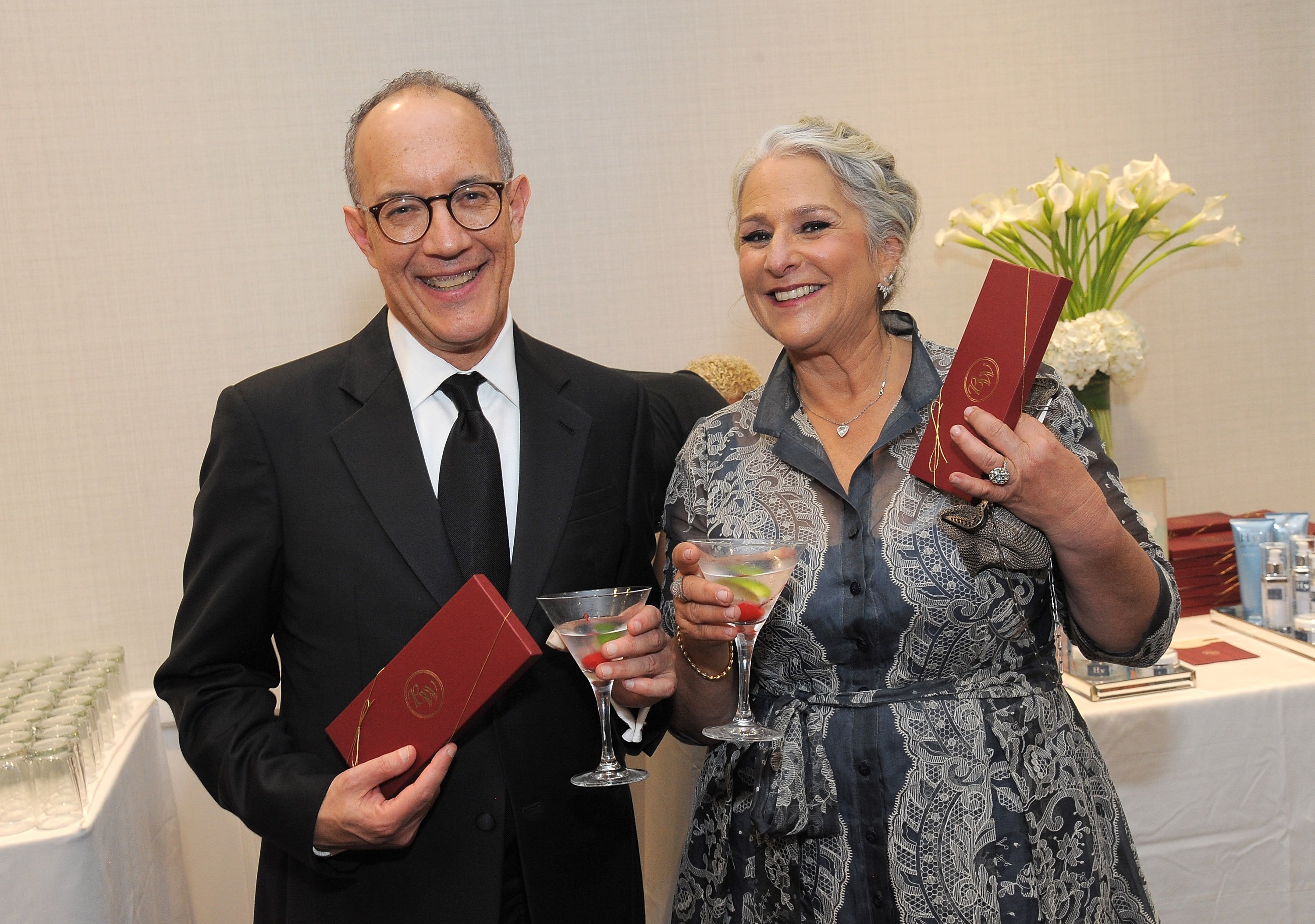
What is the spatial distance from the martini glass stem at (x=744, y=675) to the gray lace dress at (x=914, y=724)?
0.61 ft

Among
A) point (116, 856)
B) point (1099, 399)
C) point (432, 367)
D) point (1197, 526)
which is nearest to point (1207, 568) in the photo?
point (1197, 526)

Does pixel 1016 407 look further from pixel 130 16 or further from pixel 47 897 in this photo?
pixel 130 16

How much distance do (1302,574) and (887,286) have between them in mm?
2012

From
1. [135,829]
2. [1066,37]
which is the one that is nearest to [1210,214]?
[1066,37]

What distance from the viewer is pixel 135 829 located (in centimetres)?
271

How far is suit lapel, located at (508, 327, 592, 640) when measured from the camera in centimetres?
178

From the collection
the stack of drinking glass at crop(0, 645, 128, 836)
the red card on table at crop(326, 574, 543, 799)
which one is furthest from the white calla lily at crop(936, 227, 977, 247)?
the stack of drinking glass at crop(0, 645, 128, 836)

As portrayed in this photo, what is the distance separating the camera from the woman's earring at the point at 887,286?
2064mm

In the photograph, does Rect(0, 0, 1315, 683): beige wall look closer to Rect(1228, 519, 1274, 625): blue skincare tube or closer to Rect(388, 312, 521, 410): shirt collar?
Rect(1228, 519, 1274, 625): blue skincare tube

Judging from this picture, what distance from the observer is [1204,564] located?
348cm

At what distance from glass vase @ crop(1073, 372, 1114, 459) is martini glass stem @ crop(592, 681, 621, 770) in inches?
85.3

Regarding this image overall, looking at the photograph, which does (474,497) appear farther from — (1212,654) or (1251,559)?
(1251,559)

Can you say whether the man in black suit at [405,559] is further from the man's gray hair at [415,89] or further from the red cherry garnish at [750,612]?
the red cherry garnish at [750,612]

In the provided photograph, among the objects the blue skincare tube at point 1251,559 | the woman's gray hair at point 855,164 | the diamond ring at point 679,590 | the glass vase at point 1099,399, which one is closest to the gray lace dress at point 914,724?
the diamond ring at point 679,590
